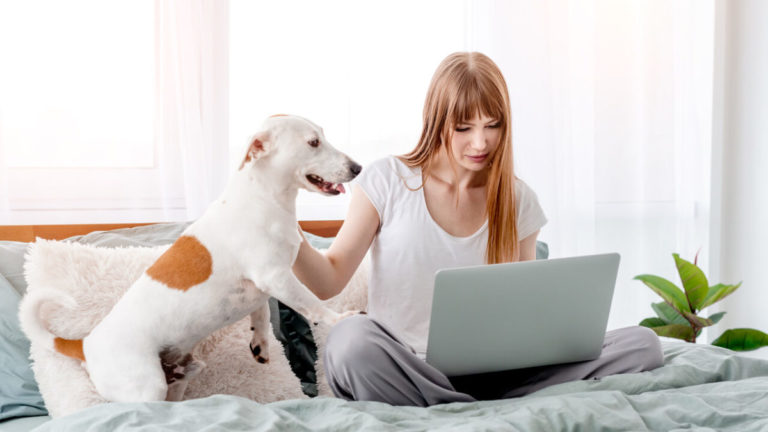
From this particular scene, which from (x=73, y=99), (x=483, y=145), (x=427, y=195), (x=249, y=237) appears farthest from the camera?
(x=73, y=99)

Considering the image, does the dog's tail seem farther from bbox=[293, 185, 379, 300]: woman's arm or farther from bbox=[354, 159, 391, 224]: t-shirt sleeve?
bbox=[354, 159, 391, 224]: t-shirt sleeve

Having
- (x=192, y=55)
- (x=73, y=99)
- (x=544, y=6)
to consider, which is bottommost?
(x=73, y=99)

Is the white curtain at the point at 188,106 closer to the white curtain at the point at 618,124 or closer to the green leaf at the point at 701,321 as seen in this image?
the white curtain at the point at 618,124

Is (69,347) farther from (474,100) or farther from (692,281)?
(692,281)

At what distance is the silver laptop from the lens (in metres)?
1.15

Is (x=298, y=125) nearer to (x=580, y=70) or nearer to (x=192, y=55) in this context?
(x=192, y=55)

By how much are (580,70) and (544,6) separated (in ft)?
1.01

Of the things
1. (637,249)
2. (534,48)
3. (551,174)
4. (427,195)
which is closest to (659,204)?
(637,249)

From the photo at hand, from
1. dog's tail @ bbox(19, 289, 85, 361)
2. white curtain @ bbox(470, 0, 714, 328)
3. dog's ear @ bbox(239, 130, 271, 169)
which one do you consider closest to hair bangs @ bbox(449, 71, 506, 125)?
dog's ear @ bbox(239, 130, 271, 169)

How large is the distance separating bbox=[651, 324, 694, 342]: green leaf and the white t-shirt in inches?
50.7

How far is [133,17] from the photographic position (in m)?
2.34

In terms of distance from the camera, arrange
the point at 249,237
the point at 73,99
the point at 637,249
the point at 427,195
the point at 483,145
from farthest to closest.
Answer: the point at 637,249
the point at 73,99
the point at 427,195
the point at 483,145
the point at 249,237

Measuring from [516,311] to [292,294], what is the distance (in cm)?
39

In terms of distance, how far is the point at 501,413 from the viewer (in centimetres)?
111
